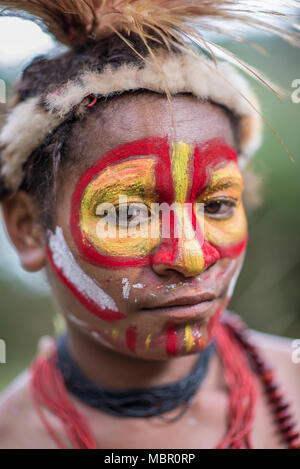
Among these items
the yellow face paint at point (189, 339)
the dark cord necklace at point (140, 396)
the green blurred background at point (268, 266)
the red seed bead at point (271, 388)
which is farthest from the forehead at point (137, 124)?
the green blurred background at point (268, 266)

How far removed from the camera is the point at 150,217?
1438mm

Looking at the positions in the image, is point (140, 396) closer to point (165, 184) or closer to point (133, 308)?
point (133, 308)

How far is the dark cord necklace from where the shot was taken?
1702mm

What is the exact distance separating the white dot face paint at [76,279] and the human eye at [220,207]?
18.4 inches

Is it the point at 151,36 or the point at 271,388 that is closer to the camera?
the point at 151,36

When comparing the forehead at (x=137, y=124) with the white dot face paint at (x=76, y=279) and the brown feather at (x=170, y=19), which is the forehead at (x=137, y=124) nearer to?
the brown feather at (x=170, y=19)

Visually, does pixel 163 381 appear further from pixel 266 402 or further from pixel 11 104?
pixel 11 104

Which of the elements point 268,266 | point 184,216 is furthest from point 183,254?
point 268,266

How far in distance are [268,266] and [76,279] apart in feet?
8.44

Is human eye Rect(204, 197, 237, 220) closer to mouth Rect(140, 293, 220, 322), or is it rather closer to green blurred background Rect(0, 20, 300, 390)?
mouth Rect(140, 293, 220, 322)

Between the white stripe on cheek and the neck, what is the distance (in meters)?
0.33

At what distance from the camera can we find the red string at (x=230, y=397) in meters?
1.70

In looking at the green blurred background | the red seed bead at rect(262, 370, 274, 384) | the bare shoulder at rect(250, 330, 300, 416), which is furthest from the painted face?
the green blurred background
